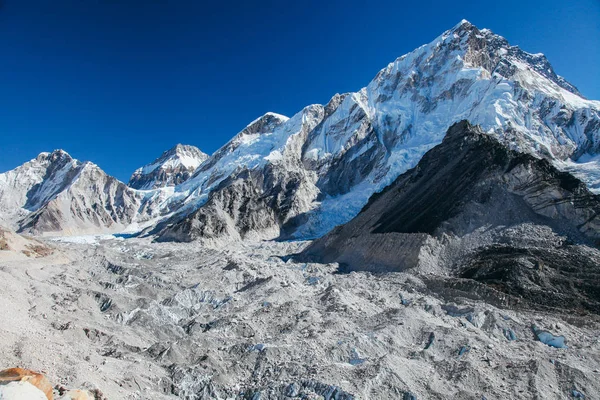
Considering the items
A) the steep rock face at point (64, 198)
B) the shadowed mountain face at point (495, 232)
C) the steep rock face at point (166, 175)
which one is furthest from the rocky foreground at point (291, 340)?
the steep rock face at point (166, 175)

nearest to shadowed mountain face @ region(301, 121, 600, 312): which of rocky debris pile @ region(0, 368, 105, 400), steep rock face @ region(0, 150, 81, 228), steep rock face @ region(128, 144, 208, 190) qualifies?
rocky debris pile @ region(0, 368, 105, 400)

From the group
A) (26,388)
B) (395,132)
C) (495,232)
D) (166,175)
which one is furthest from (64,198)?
(26,388)

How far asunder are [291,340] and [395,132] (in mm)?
109075

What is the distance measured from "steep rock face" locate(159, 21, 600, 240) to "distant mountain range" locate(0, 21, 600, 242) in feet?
1.26

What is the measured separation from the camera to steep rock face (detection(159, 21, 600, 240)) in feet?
306

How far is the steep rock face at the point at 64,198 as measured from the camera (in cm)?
12075

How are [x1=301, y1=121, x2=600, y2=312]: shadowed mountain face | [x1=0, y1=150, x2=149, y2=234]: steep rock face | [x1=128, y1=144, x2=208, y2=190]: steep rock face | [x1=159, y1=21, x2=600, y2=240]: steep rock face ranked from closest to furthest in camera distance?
[x1=301, y1=121, x2=600, y2=312]: shadowed mountain face → [x1=159, y1=21, x2=600, y2=240]: steep rock face → [x1=0, y1=150, x2=149, y2=234]: steep rock face → [x1=128, y1=144, x2=208, y2=190]: steep rock face

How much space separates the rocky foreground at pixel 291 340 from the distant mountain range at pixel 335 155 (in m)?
50.7

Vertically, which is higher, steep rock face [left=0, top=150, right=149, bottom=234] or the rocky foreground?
steep rock face [left=0, top=150, right=149, bottom=234]

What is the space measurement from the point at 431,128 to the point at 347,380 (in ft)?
358

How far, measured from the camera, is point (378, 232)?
1886 inches

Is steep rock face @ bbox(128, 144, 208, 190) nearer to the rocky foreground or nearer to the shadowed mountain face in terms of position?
the shadowed mountain face

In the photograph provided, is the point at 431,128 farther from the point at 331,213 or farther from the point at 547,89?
the point at 331,213

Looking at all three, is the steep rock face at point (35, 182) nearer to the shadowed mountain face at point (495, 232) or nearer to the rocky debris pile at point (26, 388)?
the shadowed mountain face at point (495, 232)
